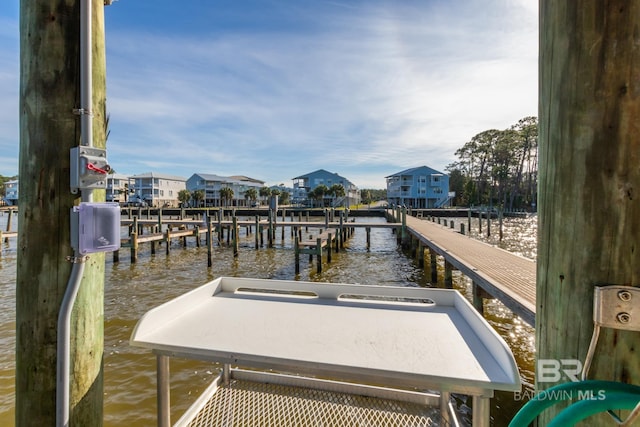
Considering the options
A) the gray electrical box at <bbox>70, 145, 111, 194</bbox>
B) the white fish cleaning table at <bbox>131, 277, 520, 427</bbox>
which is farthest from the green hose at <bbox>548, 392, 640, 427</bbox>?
the gray electrical box at <bbox>70, 145, 111, 194</bbox>

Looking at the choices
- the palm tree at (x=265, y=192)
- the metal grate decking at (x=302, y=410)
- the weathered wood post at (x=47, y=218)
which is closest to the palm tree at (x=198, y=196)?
the palm tree at (x=265, y=192)

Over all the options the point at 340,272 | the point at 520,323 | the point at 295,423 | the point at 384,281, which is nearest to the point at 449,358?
the point at 295,423

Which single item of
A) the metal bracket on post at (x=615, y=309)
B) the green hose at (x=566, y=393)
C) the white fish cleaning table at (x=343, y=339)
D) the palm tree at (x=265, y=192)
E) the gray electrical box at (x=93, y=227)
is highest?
the palm tree at (x=265, y=192)

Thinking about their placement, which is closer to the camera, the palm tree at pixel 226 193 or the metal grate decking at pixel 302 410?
the metal grate decking at pixel 302 410

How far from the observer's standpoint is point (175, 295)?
355 inches

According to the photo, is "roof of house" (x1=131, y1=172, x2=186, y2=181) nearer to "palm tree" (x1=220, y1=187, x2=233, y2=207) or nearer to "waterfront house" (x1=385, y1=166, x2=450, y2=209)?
"palm tree" (x1=220, y1=187, x2=233, y2=207)

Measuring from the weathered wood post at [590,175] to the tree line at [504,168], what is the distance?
171 feet

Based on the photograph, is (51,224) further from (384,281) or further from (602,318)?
(384,281)

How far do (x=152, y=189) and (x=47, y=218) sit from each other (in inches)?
2686

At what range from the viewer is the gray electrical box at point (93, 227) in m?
1.71

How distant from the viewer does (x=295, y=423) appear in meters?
2.66

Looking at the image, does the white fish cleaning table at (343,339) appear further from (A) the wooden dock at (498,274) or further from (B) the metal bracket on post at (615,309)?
(A) the wooden dock at (498,274)

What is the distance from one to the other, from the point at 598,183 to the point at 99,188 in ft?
8.05

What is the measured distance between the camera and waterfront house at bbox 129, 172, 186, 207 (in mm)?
61125
